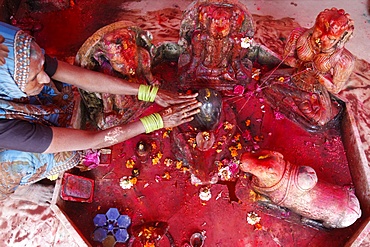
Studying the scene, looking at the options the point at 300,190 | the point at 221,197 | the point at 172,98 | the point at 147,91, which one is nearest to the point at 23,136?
the point at 147,91

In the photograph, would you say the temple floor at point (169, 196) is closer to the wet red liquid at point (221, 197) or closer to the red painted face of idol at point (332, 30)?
the wet red liquid at point (221, 197)

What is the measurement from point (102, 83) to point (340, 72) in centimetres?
200

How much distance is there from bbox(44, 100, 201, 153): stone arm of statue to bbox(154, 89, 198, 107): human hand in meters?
0.04

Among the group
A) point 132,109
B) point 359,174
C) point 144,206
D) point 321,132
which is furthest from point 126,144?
point 359,174

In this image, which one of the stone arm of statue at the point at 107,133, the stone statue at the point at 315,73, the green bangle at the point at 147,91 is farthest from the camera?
the green bangle at the point at 147,91

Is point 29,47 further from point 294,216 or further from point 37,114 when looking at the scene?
point 294,216

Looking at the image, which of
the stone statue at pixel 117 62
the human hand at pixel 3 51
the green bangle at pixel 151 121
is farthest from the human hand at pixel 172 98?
the human hand at pixel 3 51

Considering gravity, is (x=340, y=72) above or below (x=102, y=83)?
above

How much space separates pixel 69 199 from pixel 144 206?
26.1 inches

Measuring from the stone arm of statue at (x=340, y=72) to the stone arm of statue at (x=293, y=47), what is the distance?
0.91 ft

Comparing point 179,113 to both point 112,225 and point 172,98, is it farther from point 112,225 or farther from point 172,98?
point 112,225

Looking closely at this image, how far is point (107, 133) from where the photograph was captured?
263 centimetres

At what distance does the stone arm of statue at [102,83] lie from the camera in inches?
111

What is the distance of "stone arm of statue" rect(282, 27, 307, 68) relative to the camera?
3089mm
